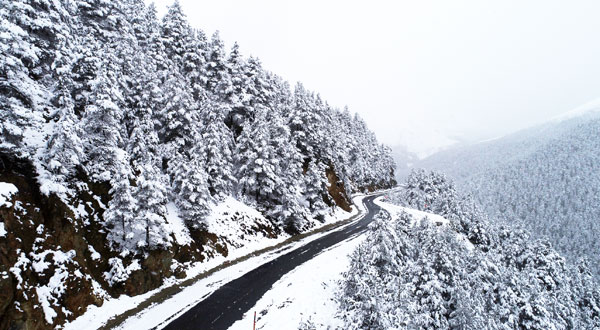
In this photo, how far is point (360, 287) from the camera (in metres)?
10.5

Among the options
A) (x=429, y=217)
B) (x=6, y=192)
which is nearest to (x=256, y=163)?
(x=429, y=217)

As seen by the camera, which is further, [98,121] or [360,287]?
[98,121]

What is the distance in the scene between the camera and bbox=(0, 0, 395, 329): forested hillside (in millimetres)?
13703

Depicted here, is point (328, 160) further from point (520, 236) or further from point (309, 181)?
point (520, 236)

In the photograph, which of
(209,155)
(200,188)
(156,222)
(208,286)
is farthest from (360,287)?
(209,155)

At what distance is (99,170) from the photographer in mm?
19781

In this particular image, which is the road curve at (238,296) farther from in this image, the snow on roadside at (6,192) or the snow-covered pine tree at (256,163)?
the snow on roadside at (6,192)

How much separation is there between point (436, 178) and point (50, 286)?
79.8m

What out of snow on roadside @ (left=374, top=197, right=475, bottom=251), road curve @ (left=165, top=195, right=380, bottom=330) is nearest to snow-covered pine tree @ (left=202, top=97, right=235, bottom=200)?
road curve @ (left=165, top=195, right=380, bottom=330)

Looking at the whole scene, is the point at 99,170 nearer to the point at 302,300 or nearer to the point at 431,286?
the point at 302,300

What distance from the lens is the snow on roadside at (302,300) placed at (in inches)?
606

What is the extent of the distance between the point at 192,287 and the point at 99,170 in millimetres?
10265

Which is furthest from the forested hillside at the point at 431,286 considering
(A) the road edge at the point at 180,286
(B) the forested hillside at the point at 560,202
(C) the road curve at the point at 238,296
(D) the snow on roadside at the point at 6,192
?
(B) the forested hillside at the point at 560,202

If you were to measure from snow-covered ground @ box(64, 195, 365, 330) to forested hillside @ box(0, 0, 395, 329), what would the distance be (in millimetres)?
578
